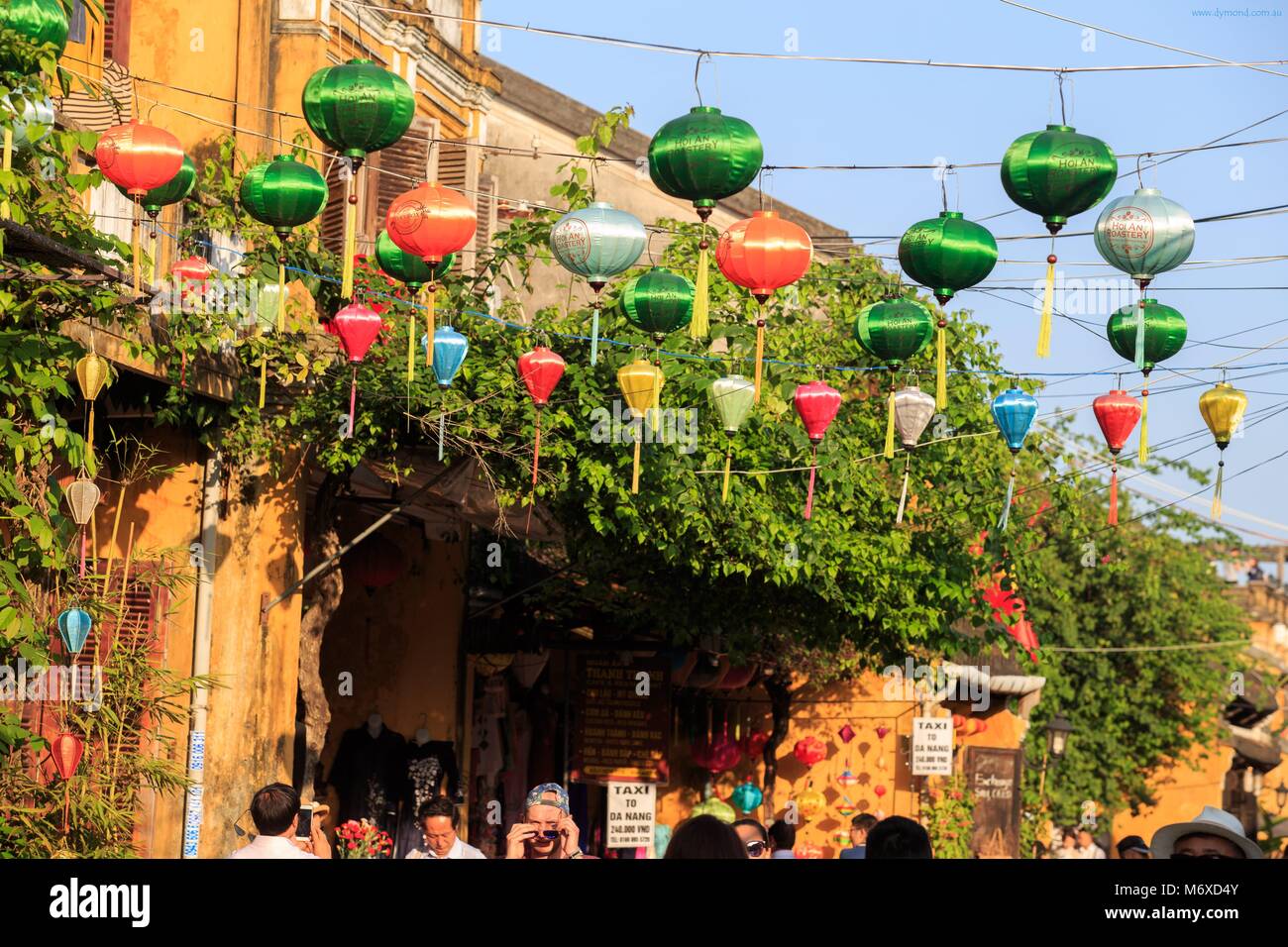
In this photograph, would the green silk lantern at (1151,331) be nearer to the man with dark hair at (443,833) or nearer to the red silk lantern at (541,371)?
the red silk lantern at (541,371)

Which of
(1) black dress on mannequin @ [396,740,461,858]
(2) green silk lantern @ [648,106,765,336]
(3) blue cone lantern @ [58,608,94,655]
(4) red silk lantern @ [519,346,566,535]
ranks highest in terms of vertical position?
(2) green silk lantern @ [648,106,765,336]

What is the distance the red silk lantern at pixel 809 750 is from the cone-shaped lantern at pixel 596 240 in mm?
12500

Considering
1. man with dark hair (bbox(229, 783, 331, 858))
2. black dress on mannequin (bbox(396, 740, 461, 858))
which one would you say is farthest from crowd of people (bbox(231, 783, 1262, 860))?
black dress on mannequin (bbox(396, 740, 461, 858))

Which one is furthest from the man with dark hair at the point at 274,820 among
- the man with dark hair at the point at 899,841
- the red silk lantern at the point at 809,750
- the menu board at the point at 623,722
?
the red silk lantern at the point at 809,750

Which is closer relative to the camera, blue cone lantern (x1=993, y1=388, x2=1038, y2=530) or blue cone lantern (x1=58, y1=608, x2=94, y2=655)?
blue cone lantern (x1=58, y1=608, x2=94, y2=655)

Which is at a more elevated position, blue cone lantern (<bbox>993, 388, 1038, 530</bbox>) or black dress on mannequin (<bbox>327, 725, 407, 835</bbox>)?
blue cone lantern (<bbox>993, 388, 1038, 530</bbox>)

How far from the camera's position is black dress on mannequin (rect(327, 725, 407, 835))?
1530 centimetres

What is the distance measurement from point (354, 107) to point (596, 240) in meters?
1.53

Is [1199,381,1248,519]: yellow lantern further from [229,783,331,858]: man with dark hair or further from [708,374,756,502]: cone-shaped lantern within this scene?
[229,783,331,858]: man with dark hair

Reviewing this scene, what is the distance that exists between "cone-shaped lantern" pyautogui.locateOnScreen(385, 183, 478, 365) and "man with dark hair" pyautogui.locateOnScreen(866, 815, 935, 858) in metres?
4.93

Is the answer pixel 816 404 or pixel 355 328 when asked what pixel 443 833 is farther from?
A: pixel 816 404

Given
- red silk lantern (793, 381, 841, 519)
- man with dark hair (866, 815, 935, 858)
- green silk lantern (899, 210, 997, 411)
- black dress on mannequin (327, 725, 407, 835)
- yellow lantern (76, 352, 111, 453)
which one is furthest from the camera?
black dress on mannequin (327, 725, 407, 835)
